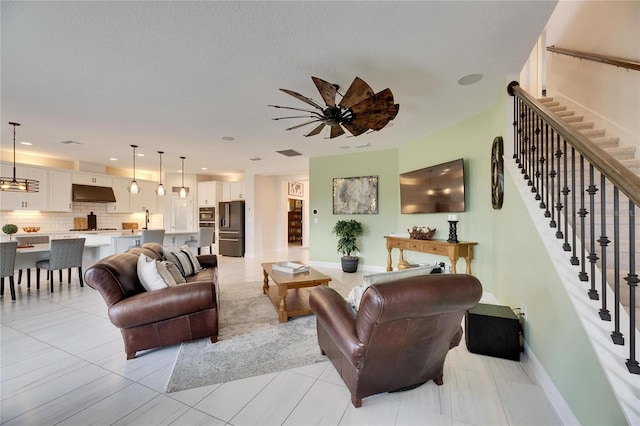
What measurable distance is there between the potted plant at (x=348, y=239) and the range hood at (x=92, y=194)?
6.00m

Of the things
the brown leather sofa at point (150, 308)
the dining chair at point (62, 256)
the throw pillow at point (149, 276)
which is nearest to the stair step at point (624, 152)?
the brown leather sofa at point (150, 308)

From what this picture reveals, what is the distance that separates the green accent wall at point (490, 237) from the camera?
1.50 meters

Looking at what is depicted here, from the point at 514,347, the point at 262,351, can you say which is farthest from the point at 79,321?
the point at 514,347

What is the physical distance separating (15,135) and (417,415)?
23.3 feet

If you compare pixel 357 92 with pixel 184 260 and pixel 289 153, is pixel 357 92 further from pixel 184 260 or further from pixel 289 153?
pixel 289 153

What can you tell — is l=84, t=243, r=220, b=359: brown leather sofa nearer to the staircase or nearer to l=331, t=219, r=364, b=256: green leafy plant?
the staircase

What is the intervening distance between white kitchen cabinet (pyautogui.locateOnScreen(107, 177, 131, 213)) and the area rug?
19.9ft

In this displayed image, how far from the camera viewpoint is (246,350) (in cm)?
242

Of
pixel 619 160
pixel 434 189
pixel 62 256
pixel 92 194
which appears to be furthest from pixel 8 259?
pixel 619 160

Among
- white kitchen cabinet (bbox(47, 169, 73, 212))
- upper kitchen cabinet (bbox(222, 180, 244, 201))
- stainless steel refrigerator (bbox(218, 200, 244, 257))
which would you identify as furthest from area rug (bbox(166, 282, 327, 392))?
white kitchen cabinet (bbox(47, 169, 73, 212))

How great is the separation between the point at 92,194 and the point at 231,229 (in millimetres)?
3434

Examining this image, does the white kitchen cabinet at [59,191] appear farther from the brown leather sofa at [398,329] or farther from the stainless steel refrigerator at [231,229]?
the brown leather sofa at [398,329]

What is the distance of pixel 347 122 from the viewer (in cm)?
282

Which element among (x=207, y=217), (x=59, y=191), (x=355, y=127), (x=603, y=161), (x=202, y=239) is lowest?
(x=202, y=239)
